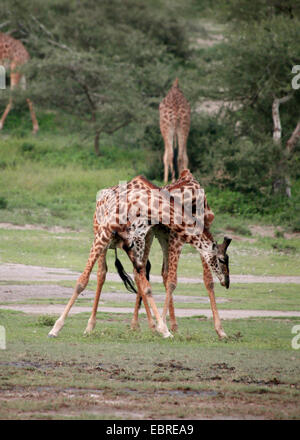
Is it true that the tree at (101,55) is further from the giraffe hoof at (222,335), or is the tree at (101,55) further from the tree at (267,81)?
the giraffe hoof at (222,335)

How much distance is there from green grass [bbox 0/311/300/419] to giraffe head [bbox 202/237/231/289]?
2.34 feet

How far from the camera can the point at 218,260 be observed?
33.2 ft

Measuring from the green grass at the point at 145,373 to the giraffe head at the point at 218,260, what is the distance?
712mm

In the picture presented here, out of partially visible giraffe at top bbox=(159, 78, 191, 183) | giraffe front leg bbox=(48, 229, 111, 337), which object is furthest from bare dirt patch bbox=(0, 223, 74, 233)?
giraffe front leg bbox=(48, 229, 111, 337)

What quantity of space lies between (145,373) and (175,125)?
15047 mm

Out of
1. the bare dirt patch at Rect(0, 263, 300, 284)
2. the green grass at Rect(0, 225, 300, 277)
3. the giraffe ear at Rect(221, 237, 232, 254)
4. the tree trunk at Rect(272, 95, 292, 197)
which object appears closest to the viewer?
the giraffe ear at Rect(221, 237, 232, 254)

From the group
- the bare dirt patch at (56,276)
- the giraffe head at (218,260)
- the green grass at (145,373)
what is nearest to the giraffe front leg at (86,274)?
the green grass at (145,373)

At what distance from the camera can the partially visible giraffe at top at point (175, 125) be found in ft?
73.1

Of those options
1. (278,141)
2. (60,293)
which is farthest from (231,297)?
(278,141)

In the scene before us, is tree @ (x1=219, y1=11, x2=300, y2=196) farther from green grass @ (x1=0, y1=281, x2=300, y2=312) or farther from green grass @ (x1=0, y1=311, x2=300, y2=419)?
green grass @ (x1=0, y1=311, x2=300, y2=419)

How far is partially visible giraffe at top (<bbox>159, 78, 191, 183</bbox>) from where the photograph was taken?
22281mm

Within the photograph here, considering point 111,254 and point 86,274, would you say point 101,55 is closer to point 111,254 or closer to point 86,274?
point 111,254
